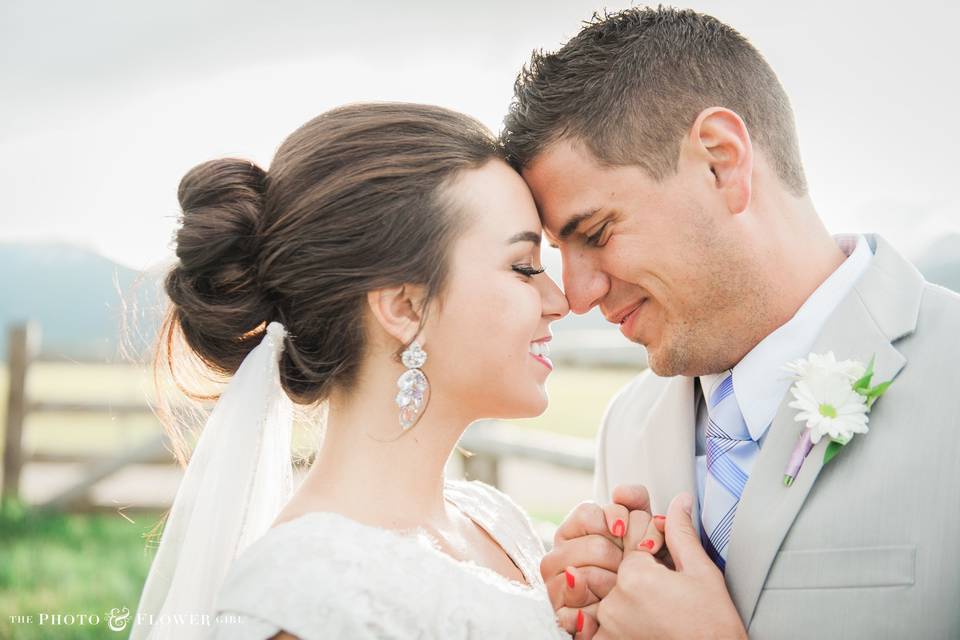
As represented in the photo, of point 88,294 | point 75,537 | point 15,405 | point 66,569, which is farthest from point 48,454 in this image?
point 88,294

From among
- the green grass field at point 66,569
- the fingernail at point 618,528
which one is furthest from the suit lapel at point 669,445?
the green grass field at point 66,569

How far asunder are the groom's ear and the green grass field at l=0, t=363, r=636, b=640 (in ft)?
7.45

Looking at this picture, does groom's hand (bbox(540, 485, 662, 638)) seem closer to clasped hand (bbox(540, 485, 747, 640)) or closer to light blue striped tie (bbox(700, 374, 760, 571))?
clasped hand (bbox(540, 485, 747, 640))

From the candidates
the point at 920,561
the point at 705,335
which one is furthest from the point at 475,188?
the point at 920,561

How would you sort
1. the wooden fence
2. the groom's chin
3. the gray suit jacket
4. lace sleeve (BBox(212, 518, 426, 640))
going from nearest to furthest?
lace sleeve (BBox(212, 518, 426, 640)) < the gray suit jacket < the groom's chin < the wooden fence

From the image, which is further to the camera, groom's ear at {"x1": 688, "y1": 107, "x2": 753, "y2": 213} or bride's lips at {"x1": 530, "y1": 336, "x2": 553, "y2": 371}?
groom's ear at {"x1": 688, "y1": 107, "x2": 753, "y2": 213}

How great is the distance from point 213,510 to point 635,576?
1227 mm

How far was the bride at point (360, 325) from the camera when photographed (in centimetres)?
249

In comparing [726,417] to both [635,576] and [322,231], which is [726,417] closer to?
[635,576]

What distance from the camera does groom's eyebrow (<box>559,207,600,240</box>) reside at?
2.90m

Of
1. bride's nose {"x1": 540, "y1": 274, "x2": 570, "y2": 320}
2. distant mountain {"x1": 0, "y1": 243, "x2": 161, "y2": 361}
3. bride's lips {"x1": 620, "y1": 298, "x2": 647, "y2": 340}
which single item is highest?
bride's nose {"x1": 540, "y1": 274, "x2": 570, "y2": 320}

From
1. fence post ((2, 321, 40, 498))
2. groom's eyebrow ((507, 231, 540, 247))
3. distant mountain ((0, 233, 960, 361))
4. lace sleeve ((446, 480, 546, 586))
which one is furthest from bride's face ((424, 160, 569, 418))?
fence post ((2, 321, 40, 498))

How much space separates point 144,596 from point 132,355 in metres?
0.77

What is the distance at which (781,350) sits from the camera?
2775 mm
